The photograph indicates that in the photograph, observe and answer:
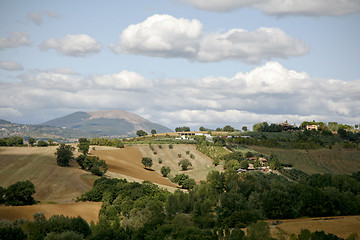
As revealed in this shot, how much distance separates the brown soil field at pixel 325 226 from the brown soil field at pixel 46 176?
137 ft

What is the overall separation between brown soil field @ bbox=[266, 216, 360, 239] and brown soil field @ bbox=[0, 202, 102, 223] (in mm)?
30158

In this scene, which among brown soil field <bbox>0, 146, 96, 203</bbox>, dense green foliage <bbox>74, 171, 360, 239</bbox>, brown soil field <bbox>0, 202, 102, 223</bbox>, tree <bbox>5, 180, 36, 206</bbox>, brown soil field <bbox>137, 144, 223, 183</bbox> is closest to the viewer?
dense green foliage <bbox>74, 171, 360, 239</bbox>

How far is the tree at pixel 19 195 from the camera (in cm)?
6594

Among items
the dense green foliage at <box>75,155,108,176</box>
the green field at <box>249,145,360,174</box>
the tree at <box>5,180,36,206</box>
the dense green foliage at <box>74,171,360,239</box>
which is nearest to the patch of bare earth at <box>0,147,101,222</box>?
the dense green foliage at <box>75,155,108,176</box>

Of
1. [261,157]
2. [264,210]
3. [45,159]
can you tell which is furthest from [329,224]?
[261,157]

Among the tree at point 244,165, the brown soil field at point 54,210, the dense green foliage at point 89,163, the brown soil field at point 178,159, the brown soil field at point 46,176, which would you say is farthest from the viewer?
the brown soil field at point 178,159

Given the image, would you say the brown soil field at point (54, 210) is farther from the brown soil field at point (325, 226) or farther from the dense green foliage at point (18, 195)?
the brown soil field at point (325, 226)

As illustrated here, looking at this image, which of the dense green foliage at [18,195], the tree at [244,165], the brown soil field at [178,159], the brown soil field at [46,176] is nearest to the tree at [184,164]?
the brown soil field at [178,159]

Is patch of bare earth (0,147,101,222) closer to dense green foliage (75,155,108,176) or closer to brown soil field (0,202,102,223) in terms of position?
brown soil field (0,202,102,223)

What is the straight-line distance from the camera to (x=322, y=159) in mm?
150125

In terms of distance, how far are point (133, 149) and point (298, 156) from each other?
217 feet

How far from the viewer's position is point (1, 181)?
272 feet

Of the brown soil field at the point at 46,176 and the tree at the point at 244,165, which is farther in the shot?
the tree at the point at 244,165

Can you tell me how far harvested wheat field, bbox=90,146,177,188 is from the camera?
4161 inches
